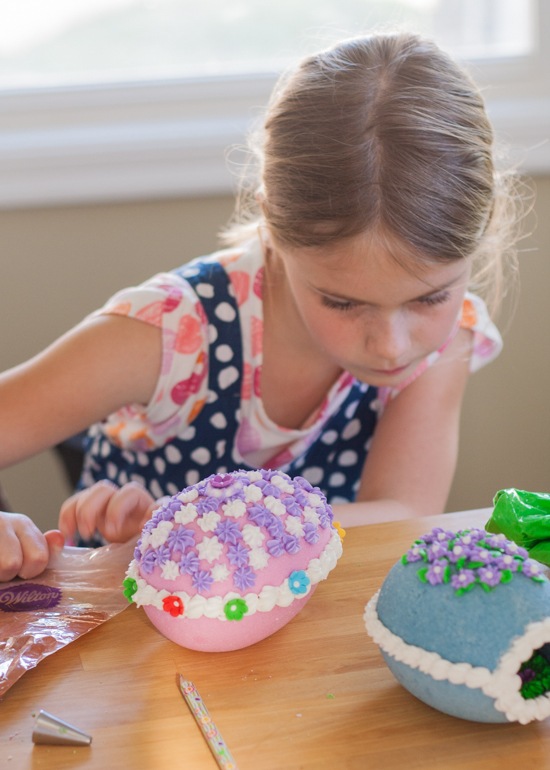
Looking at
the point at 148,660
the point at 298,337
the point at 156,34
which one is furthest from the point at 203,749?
the point at 156,34

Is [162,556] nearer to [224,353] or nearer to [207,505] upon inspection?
[207,505]

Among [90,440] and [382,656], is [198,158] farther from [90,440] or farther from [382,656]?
[382,656]

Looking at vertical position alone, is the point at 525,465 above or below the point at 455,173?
below

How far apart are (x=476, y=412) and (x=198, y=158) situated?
735 millimetres

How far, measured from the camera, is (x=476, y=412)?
1.45 m

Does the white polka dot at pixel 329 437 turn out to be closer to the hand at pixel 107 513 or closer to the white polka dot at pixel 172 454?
the white polka dot at pixel 172 454

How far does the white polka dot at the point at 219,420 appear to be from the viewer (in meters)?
0.98

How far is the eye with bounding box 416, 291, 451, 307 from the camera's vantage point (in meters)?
0.72

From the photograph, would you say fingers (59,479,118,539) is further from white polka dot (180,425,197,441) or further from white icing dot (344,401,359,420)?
white icing dot (344,401,359,420)

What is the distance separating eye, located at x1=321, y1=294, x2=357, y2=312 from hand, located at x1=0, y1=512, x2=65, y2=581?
13.7 inches

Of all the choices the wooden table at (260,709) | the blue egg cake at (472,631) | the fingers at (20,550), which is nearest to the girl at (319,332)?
the fingers at (20,550)

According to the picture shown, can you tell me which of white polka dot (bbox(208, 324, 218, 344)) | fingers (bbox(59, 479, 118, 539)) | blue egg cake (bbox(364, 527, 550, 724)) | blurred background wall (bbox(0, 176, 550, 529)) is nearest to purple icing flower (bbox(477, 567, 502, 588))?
blue egg cake (bbox(364, 527, 550, 724))

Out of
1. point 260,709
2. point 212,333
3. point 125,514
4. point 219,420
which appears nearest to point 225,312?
point 212,333

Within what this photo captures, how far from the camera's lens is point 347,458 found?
3.44ft
